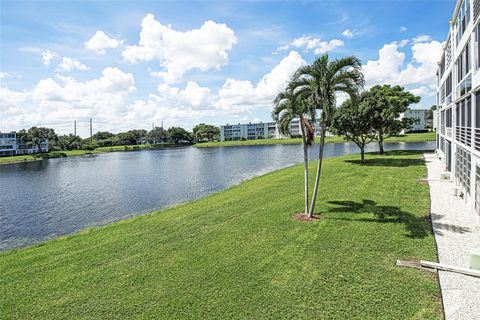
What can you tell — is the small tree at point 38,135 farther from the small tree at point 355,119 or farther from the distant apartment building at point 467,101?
the distant apartment building at point 467,101

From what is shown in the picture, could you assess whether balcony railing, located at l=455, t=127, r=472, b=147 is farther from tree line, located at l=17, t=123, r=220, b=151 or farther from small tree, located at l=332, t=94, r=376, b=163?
tree line, located at l=17, t=123, r=220, b=151

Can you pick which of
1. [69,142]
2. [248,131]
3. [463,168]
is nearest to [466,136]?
[463,168]

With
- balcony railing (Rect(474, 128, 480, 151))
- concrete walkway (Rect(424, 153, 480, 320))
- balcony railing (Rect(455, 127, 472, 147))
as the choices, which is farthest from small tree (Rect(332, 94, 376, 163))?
balcony railing (Rect(474, 128, 480, 151))

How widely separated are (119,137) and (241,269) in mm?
136367

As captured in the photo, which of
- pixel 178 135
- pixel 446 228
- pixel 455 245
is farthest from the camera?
pixel 178 135

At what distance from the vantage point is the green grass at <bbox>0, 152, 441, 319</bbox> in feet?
22.2

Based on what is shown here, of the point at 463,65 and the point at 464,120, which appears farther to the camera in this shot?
the point at 463,65

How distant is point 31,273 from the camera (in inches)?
379

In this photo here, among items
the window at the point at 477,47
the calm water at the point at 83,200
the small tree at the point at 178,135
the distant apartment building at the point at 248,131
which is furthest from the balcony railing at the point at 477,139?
the distant apartment building at the point at 248,131

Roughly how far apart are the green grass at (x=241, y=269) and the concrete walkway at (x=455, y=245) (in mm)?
313

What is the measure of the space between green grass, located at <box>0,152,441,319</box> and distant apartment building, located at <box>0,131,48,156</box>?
111503mm

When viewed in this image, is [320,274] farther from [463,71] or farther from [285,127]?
[463,71]

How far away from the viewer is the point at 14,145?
105 metres

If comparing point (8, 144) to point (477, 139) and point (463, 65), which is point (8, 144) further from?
point (477, 139)
